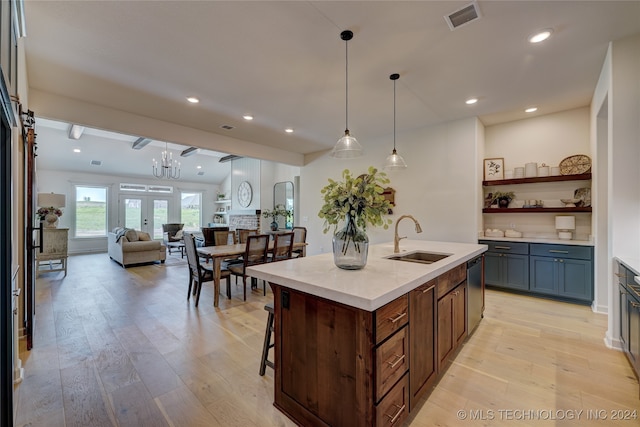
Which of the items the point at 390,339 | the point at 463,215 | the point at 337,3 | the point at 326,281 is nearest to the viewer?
the point at 390,339

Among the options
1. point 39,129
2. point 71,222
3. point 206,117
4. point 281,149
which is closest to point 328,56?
point 206,117

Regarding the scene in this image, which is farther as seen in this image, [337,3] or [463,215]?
[463,215]

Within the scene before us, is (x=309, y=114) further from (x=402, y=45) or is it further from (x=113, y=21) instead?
(x=113, y=21)

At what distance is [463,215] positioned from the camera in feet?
14.3

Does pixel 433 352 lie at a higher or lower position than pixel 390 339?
lower

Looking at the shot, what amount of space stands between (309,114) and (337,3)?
2.25 metres

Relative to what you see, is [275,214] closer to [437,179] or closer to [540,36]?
[437,179]

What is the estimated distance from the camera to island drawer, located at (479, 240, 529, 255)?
3863 millimetres

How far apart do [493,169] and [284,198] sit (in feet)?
19.6

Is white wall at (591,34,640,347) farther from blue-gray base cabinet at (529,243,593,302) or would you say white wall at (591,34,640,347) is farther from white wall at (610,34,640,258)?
blue-gray base cabinet at (529,243,593,302)

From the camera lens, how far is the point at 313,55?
2582 millimetres

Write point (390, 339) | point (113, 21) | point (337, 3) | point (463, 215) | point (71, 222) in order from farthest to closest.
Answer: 1. point (71, 222)
2. point (463, 215)
3. point (113, 21)
4. point (337, 3)
5. point (390, 339)

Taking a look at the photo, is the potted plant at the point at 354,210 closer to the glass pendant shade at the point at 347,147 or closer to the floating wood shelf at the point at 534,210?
the glass pendant shade at the point at 347,147

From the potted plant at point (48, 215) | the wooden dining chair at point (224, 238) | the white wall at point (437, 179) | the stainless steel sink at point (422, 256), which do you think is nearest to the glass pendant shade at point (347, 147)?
the stainless steel sink at point (422, 256)
